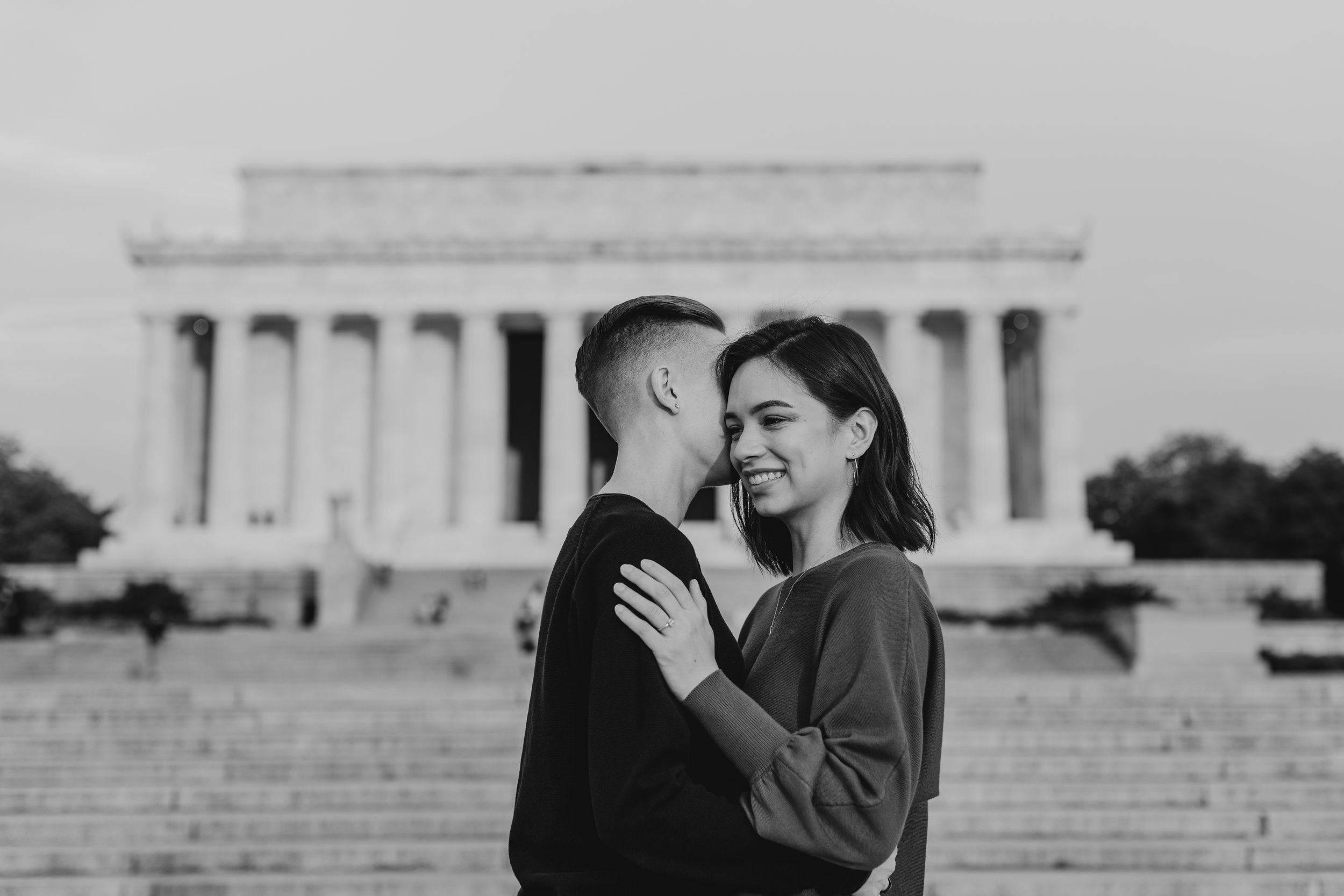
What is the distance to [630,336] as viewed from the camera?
4848 mm

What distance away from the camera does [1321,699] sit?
2198 cm

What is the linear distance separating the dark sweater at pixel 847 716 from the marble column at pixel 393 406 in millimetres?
58899

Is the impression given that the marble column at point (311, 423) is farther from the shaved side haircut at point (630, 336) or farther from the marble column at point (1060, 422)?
the shaved side haircut at point (630, 336)

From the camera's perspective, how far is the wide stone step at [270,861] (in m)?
13.7

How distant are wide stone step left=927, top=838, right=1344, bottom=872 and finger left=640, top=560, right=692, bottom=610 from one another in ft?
33.6

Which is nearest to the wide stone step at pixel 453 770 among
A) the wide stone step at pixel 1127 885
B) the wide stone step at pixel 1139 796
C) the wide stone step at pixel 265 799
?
the wide stone step at pixel 1139 796

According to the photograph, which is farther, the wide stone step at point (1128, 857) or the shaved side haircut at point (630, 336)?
the wide stone step at point (1128, 857)

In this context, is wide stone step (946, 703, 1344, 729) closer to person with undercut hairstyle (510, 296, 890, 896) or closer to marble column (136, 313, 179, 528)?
person with undercut hairstyle (510, 296, 890, 896)

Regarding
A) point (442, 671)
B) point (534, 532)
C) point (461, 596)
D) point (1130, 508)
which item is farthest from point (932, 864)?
point (1130, 508)

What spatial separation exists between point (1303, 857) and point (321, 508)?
52475mm

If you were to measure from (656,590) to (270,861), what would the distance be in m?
10.8

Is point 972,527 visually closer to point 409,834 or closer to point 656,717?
point 409,834

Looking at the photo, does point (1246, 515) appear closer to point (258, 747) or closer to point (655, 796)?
point (258, 747)

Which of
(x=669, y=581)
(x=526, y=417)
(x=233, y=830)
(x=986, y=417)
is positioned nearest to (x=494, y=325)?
(x=526, y=417)
